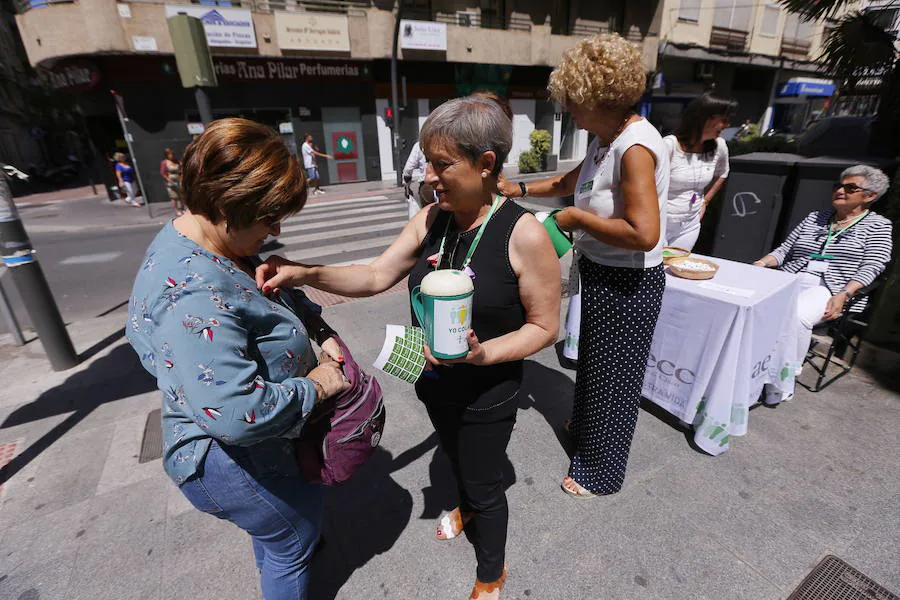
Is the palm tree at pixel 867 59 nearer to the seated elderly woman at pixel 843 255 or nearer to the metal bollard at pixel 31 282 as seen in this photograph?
the seated elderly woman at pixel 843 255

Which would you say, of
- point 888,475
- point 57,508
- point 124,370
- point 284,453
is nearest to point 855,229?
point 888,475

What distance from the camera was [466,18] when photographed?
17094mm

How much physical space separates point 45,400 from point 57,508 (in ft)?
5.03

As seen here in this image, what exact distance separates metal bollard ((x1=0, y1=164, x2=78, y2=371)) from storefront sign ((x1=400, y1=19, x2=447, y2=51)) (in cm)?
1404

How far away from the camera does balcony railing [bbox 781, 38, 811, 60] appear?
2303 cm

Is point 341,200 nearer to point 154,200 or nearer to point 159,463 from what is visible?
point 154,200

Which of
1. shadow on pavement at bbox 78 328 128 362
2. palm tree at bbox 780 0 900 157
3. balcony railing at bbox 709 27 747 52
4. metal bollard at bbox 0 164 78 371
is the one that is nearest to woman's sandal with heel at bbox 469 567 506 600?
→ metal bollard at bbox 0 164 78 371

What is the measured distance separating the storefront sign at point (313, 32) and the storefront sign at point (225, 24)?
0.88m

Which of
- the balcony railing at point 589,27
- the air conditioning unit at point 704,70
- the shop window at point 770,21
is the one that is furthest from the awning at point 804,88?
the balcony railing at point 589,27

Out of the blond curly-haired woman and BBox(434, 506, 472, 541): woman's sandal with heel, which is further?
BBox(434, 506, 472, 541): woman's sandal with heel

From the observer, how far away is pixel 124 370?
3885mm

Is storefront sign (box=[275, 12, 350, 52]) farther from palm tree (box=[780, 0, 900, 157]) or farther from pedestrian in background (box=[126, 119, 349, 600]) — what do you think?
pedestrian in background (box=[126, 119, 349, 600])

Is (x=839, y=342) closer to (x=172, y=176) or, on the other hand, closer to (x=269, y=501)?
(x=269, y=501)

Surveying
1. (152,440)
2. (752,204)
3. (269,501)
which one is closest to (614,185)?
(269,501)
